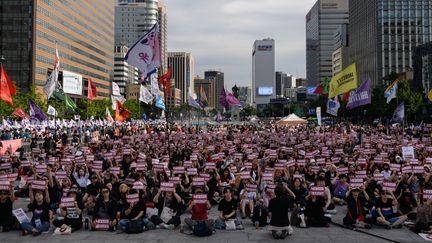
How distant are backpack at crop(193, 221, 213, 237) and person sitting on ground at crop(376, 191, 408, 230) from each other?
511 centimetres

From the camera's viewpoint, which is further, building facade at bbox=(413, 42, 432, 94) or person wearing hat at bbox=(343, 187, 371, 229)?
building facade at bbox=(413, 42, 432, 94)

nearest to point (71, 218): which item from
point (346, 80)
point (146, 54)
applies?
point (146, 54)

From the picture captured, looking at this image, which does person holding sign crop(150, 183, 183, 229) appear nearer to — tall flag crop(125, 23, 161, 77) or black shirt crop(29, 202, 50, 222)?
black shirt crop(29, 202, 50, 222)

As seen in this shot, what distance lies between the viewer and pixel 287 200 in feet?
41.1

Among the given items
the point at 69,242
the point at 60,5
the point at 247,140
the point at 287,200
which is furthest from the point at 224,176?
the point at 60,5

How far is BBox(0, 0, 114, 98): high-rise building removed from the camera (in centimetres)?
11925

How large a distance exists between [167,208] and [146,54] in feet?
46.4

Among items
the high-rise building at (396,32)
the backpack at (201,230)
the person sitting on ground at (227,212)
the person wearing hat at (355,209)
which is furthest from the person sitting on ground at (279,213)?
the high-rise building at (396,32)

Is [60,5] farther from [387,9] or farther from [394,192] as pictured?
[394,192]

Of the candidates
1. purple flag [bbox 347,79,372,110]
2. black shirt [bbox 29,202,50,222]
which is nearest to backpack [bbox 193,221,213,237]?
black shirt [bbox 29,202,50,222]

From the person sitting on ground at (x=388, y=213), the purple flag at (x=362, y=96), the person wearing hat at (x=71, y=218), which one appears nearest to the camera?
the person wearing hat at (x=71, y=218)

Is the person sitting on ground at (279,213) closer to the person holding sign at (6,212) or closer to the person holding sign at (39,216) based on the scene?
the person holding sign at (39,216)

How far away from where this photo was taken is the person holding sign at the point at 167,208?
14155 millimetres

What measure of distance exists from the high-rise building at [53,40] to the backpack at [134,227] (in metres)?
114
